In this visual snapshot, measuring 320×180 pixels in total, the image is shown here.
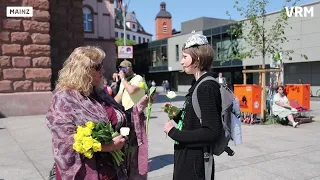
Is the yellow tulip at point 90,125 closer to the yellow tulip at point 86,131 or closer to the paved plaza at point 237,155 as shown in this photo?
the yellow tulip at point 86,131

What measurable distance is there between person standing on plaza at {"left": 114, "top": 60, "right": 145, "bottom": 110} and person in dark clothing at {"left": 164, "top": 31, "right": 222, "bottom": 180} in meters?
2.28


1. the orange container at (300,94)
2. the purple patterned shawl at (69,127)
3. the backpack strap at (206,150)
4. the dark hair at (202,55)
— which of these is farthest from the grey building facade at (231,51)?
the purple patterned shawl at (69,127)

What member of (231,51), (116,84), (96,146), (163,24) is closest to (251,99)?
(116,84)

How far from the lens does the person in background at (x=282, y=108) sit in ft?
32.3

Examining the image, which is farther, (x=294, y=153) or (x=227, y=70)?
(x=227, y=70)

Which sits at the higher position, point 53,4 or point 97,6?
point 97,6

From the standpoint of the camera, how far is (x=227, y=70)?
36.5 m

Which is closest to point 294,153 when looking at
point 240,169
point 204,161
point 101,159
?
point 240,169

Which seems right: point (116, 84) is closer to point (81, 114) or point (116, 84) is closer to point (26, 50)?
point (81, 114)

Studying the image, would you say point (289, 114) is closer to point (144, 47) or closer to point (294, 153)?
point (294, 153)

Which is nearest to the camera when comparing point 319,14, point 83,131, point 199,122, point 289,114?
point 83,131

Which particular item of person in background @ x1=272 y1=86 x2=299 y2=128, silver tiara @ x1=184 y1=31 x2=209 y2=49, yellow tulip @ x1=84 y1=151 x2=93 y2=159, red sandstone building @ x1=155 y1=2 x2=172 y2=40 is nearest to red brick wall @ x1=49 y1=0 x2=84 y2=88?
person in background @ x1=272 y1=86 x2=299 y2=128

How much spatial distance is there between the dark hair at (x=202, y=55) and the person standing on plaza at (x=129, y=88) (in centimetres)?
236

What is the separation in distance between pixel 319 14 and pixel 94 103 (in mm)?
27041
